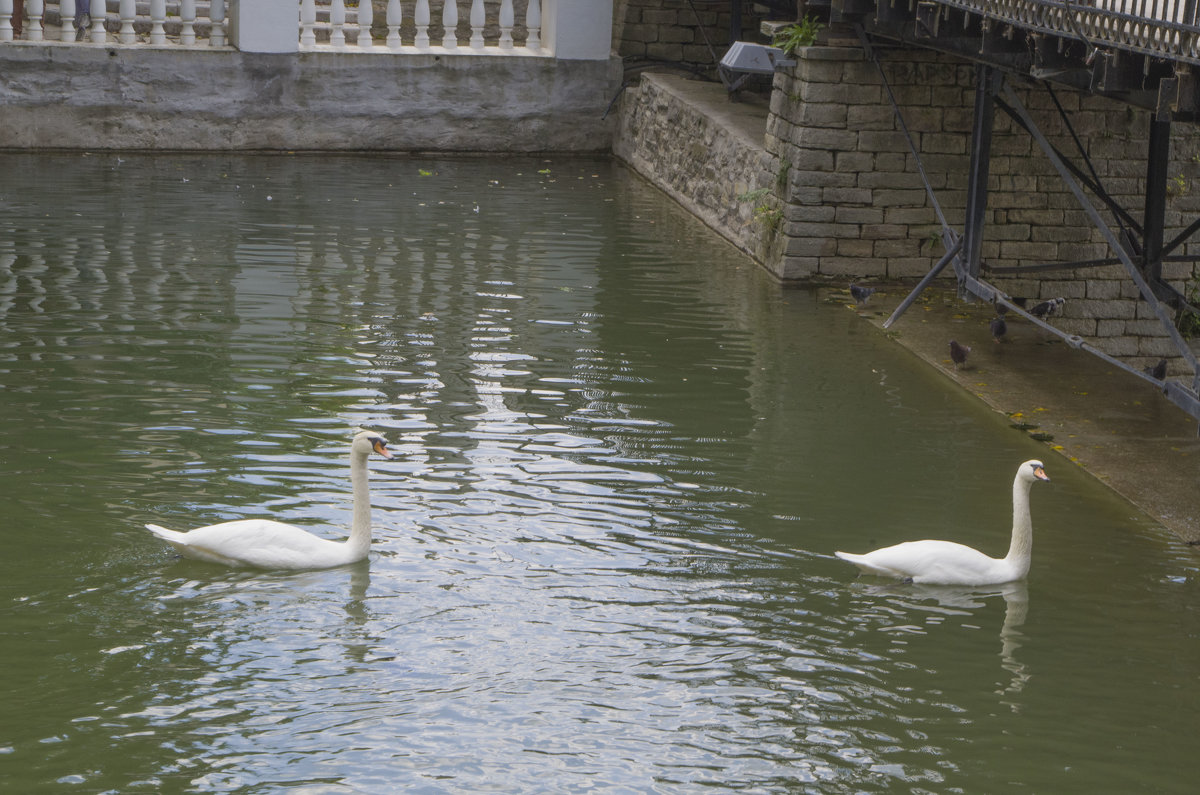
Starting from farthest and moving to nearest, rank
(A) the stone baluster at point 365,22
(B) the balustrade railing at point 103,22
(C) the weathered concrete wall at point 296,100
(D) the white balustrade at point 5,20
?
(A) the stone baluster at point 365,22 < (C) the weathered concrete wall at point 296,100 < (B) the balustrade railing at point 103,22 < (D) the white balustrade at point 5,20

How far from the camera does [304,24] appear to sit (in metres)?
20.1

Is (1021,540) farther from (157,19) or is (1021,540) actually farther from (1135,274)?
(157,19)

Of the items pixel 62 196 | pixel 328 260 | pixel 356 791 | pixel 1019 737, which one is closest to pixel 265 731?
pixel 356 791

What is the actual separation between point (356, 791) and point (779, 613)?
2.38 m

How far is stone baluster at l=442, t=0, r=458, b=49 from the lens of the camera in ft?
66.7

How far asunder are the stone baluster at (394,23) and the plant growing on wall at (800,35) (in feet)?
24.9

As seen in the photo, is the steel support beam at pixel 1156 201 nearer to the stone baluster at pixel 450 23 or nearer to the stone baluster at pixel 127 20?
the stone baluster at pixel 450 23

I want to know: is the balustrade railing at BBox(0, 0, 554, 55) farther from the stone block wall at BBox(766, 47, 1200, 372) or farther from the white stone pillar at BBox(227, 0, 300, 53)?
the stone block wall at BBox(766, 47, 1200, 372)

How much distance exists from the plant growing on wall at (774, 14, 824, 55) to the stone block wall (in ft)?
0.49

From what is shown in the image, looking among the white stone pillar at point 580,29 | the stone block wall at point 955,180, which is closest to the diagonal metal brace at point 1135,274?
the stone block wall at point 955,180

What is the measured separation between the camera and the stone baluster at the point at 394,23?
66.1 ft

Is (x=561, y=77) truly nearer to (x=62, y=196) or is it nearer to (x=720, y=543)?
(x=62, y=196)

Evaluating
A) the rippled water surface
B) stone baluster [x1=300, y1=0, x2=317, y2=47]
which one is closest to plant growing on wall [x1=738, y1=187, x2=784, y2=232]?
the rippled water surface

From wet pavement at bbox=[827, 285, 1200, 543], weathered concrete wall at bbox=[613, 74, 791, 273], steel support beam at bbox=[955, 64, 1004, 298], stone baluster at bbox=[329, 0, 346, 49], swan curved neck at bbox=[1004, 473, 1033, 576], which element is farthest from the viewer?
stone baluster at bbox=[329, 0, 346, 49]
